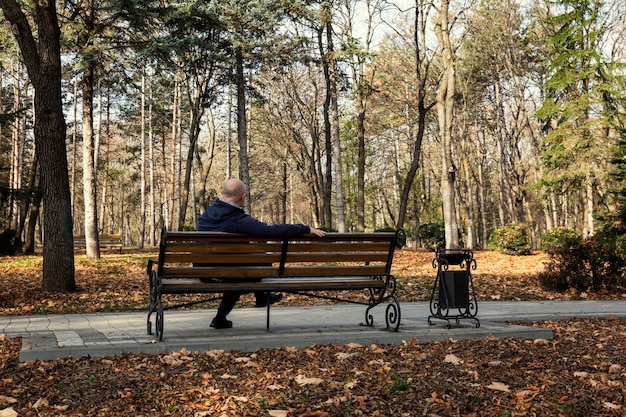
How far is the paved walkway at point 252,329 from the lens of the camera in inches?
207

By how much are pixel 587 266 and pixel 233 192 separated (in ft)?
26.4

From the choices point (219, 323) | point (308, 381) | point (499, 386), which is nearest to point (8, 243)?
point (219, 323)

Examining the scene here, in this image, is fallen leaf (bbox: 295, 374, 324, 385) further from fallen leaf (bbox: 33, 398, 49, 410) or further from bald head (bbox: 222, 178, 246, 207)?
bald head (bbox: 222, 178, 246, 207)

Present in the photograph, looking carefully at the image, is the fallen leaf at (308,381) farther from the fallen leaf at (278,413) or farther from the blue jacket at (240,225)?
the blue jacket at (240,225)

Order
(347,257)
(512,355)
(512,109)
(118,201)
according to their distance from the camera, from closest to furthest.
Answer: (512,355), (347,257), (512,109), (118,201)

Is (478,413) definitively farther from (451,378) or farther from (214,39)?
(214,39)

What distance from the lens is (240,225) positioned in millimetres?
5777

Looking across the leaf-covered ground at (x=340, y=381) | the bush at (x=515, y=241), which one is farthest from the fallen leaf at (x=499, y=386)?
the bush at (x=515, y=241)

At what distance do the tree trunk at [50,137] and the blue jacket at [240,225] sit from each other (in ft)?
20.3

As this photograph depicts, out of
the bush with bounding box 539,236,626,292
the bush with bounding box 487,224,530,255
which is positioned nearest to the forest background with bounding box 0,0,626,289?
the bush with bounding box 487,224,530,255

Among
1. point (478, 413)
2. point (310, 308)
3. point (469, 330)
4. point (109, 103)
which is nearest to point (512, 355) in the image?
point (469, 330)

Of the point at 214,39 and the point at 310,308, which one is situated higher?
the point at 214,39

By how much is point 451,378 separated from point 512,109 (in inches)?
1288

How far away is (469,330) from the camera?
20.8 ft
